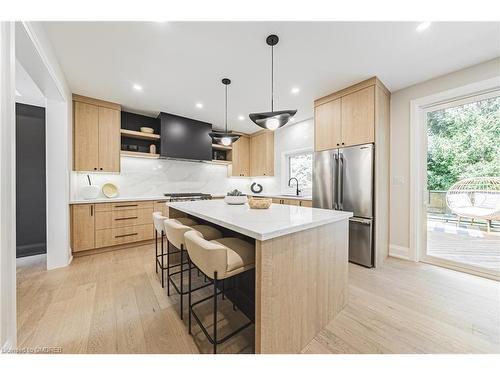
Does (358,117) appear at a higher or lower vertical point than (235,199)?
higher

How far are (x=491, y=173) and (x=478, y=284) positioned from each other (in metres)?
1.29

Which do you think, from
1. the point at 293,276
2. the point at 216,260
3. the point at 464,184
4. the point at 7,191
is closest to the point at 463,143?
the point at 464,184

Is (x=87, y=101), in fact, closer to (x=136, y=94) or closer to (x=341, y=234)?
(x=136, y=94)

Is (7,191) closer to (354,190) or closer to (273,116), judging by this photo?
(273,116)

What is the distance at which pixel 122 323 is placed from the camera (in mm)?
1538

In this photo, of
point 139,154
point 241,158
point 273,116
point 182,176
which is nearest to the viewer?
point 273,116

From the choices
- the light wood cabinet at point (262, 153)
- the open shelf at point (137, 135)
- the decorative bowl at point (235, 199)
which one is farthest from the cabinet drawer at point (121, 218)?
the light wood cabinet at point (262, 153)

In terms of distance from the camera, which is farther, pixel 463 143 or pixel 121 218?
pixel 121 218

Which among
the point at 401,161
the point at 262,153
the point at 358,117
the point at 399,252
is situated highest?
the point at 358,117

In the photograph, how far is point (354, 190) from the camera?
8.95ft

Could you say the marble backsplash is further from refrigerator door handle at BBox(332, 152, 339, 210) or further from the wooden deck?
the wooden deck

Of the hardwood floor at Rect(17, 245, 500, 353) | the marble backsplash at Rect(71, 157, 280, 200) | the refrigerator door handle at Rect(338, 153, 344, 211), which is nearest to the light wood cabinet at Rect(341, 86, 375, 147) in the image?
the refrigerator door handle at Rect(338, 153, 344, 211)

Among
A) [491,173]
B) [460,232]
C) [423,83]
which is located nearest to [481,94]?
[423,83]

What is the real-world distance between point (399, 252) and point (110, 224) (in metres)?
4.54
